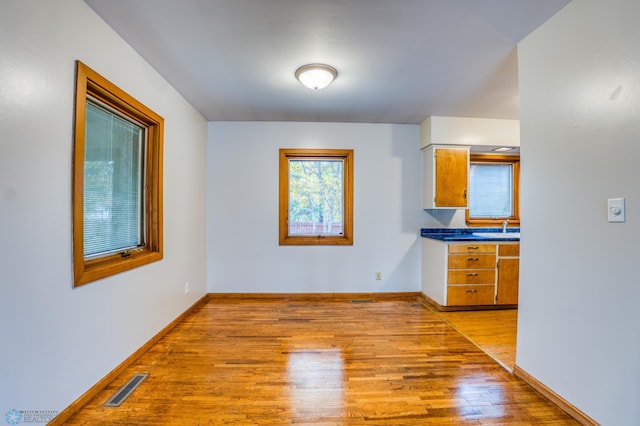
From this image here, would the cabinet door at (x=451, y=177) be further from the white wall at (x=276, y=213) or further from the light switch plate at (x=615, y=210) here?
the light switch plate at (x=615, y=210)

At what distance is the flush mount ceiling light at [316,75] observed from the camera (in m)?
2.31

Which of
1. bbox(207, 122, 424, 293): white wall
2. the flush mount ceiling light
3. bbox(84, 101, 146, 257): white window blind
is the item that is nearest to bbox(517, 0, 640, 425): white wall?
the flush mount ceiling light

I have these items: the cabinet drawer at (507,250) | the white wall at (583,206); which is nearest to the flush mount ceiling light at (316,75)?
the white wall at (583,206)

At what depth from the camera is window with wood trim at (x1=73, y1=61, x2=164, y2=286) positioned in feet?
5.44

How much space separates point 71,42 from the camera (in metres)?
1.57

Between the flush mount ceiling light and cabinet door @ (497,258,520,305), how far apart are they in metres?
2.97

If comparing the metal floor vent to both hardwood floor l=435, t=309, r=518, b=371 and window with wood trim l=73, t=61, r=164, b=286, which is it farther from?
hardwood floor l=435, t=309, r=518, b=371

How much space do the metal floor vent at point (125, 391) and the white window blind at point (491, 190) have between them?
4.31 meters

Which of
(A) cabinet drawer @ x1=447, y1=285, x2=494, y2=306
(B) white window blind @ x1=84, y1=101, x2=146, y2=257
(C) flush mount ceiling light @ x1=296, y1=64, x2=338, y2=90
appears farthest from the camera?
(A) cabinet drawer @ x1=447, y1=285, x2=494, y2=306

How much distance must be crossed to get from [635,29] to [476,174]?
2.97 meters

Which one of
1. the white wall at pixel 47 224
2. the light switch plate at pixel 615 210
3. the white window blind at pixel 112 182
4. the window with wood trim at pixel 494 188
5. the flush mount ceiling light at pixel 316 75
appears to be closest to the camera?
the white wall at pixel 47 224

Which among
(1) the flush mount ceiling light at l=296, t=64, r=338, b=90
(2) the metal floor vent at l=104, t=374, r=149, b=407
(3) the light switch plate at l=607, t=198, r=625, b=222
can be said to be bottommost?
(2) the metal floor vent at l=104, t=374, r=149, b=407

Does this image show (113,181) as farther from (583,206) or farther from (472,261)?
(472,261)

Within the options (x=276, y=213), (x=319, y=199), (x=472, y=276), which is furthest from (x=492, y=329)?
(x=276, y=213)
